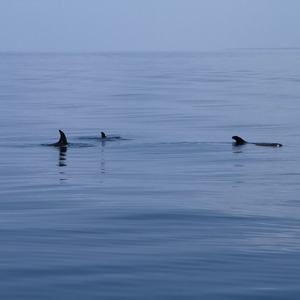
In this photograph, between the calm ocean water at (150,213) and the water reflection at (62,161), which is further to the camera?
the water reflection at (62,161)

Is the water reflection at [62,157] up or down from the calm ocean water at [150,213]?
up

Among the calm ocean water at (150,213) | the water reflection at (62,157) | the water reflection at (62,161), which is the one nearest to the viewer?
the calm ocean water at (150,213)

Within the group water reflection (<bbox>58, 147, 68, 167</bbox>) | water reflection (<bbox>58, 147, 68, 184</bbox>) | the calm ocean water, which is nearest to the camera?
the calm ocean water

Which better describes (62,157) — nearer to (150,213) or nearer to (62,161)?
(62,161)

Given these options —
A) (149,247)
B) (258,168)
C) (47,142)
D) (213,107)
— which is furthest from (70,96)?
(149,247)

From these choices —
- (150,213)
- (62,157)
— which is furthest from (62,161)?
(150,213)

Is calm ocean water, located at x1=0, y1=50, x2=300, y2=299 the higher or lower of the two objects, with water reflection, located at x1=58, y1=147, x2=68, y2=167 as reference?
lower

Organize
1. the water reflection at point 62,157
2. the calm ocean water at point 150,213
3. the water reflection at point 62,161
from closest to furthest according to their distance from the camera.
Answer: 1. the calm ocean water at point 150,213
2. the water reflection at point 62,161
3. the water reflection at point 62,157

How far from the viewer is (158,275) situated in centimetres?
877

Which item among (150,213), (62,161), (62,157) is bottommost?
(150,213)

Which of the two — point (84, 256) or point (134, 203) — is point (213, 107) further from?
point (84, 256)

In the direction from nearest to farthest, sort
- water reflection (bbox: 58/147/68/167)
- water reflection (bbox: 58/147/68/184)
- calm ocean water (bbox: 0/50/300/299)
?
1. calm ocean water (bbox: 0/50/300/299)
2. water reflection (bbox: 58/147/68/184)
3. water reflection (bbox: 58/147/68/167)

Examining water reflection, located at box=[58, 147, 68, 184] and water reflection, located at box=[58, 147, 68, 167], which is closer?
water reflection, located at box=[58, 147, 68, 184]

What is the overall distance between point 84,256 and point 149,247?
0.92 metres
